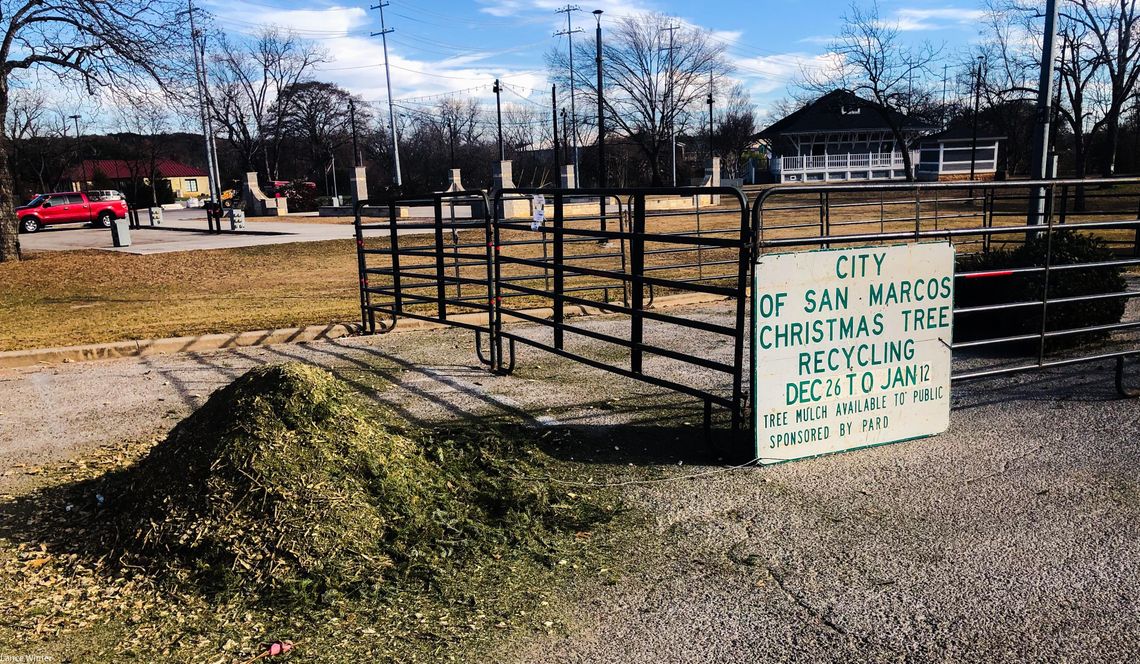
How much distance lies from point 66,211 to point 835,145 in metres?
69.4

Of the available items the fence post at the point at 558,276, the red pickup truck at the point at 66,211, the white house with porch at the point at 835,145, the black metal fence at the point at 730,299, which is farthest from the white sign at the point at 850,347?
the white house with porch at the point at 835,145

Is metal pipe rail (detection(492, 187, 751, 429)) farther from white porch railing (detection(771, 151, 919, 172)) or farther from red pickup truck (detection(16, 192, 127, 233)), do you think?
white porch railing (detection(771, 151, 919, 172))

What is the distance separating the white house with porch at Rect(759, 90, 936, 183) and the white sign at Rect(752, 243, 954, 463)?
70.8 meters

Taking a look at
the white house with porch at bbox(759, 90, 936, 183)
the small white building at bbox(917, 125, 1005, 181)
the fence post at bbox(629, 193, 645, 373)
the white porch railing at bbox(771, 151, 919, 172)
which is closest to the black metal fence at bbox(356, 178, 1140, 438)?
the fence post at bbox(629, 193, 645, 373)

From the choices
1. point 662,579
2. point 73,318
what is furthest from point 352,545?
point 73,318

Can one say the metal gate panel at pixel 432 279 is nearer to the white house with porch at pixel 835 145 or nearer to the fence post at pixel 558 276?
the fence post at pixel 558 276

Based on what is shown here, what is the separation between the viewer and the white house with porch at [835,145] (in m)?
76.9

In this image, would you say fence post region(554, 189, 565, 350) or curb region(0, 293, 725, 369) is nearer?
fence post region(554, 189, 565, 350)

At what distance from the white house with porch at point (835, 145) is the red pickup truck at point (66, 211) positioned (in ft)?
174

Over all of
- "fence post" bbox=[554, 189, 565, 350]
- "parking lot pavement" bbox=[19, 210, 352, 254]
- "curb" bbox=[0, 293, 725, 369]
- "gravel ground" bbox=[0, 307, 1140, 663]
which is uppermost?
"fence post" bbox=[554, 189, 565, 350]

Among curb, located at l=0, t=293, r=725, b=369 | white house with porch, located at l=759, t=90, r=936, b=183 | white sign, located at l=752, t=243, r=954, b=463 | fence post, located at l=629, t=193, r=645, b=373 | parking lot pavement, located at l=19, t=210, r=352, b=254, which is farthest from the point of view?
white house with porch, located at l=759, t=90, r=936, b=183

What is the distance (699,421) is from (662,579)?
99.1 inches

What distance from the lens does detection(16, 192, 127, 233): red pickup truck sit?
38.3 meters

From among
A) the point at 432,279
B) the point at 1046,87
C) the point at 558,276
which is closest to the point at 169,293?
the point at 432,279
